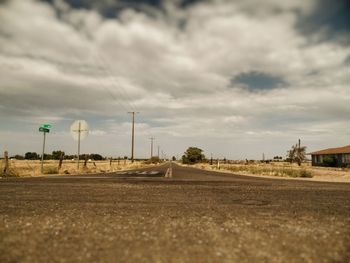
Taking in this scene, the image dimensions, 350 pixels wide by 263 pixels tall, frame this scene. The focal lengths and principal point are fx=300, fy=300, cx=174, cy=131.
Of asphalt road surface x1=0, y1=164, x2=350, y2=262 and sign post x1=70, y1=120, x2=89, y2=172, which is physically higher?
sign post x1=70, y1=120, x2=89, y2=172

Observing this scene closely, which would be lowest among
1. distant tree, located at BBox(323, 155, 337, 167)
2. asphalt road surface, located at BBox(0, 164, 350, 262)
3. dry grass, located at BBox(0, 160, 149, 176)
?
asphalt road surface, located at BBox(0, 164, 350, 262)

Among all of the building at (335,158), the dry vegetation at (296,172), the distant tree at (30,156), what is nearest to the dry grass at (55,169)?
the dry vegetation at (296,172)

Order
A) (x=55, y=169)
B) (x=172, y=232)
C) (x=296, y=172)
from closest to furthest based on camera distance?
(x=172, y=232) → (x=55, y=169) → (x=296, y=172)

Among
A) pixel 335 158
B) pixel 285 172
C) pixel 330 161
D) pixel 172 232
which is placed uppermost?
pixel 335 158

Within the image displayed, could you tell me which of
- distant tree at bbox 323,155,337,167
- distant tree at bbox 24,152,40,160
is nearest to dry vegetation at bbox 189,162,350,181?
distant tree at bbox 323,155,337,167

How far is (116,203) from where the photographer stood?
9.92 m

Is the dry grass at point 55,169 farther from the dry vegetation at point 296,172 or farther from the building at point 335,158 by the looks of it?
the building at point 335,158

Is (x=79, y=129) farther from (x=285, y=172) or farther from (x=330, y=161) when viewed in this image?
(x=330, y=161)

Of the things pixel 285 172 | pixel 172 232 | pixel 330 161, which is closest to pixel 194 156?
pixel 330 161

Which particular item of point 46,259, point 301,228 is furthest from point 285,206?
point 46,259

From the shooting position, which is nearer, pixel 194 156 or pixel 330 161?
pixel 330 161

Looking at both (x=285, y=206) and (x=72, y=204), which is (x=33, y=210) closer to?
(x=72, y=204)

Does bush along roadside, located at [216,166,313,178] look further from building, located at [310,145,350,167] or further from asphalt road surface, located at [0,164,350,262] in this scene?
building, located at [310,145,350,167]

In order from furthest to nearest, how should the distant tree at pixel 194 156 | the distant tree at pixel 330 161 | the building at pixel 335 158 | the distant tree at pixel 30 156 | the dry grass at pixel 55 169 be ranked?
the distant tree at pixel 30 156, the distant tree at pixel 194 156, the distant tree at pixel 330 161, the building at pixel 335 158, the dry grass at pixel 55 169
